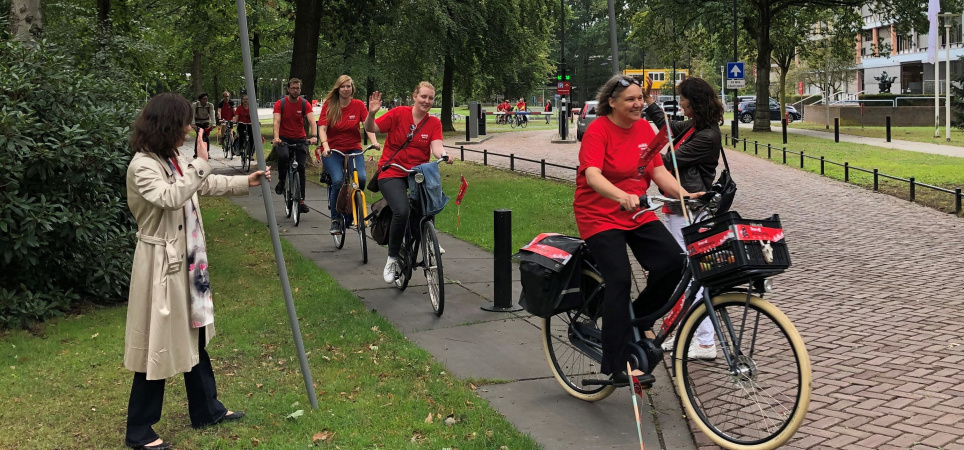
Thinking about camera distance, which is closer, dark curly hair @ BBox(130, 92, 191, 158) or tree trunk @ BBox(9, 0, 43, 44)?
dark curly hair @ BBox(130, 92, 191, 158)

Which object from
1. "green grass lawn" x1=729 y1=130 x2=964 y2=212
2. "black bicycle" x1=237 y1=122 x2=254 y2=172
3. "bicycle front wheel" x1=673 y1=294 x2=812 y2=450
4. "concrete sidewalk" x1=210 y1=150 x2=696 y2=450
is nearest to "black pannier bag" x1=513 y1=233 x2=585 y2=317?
"concrete sidewalk" x1=210 y1=150 x2=696 y2=450

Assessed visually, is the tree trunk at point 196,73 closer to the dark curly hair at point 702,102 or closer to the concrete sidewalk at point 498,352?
the concrete sidewalk at point 498,352

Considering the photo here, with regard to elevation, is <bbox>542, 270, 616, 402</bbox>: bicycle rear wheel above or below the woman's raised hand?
below

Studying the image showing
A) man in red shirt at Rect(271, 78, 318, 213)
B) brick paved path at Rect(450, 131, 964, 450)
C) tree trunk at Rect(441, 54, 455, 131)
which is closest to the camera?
brick paved path at Rect(450, 131, 964, 450)

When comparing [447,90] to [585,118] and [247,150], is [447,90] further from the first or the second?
[247,150]

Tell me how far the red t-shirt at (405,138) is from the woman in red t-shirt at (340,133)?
94.1 inches

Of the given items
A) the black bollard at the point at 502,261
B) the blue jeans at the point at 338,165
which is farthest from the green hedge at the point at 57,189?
the black bollard at the point at 502,261

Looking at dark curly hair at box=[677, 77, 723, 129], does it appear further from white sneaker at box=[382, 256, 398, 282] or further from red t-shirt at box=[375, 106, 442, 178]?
white sneaker at box=[382, 256, 398, 282]

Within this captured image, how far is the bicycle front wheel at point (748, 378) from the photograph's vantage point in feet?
13.8

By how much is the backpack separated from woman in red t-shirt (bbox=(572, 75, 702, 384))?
3524 millimetres

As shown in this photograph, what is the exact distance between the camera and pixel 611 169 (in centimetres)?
504

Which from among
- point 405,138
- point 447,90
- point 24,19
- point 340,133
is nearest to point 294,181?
point 340,133

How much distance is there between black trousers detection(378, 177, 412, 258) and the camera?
26.7 feet

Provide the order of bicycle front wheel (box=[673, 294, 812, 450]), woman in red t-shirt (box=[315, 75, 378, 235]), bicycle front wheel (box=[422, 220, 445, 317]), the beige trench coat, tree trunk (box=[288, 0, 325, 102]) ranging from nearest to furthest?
1. bicycle front wheel (box=[673, 294, 812, 450])
2. the beige trench coat
3. bicycle front wheel (box=[422, 220, 445, 317])
4. woman in red t-shirt (box=[315, 75, 378, 235])
5. tree trunk (box=[288, 0, 325, 102])
